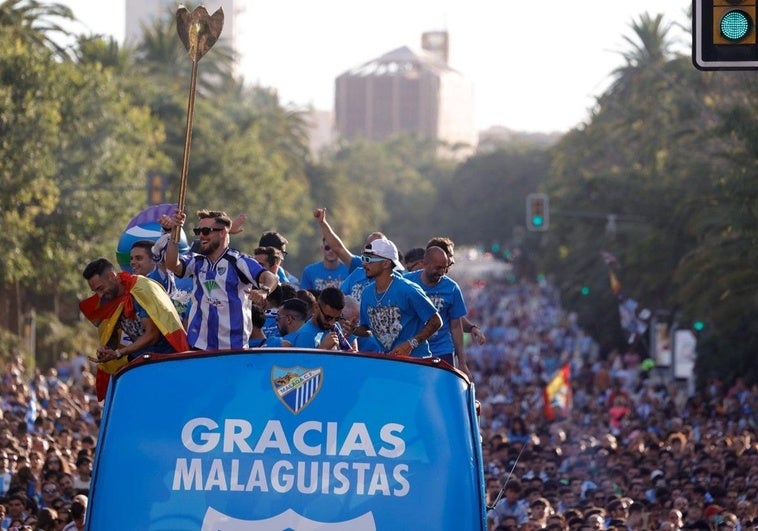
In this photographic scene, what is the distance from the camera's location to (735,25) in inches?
466

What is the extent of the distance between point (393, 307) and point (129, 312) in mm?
1627

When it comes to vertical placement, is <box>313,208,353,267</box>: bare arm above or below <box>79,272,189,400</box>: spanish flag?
above

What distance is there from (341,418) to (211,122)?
57.5 m

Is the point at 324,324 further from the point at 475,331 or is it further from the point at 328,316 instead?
the point at 475,331

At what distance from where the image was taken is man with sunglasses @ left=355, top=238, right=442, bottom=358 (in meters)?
10.9

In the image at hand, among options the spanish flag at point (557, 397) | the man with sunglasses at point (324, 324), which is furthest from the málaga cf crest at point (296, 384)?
the spanish flag at point (557, 397)

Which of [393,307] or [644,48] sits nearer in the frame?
→ [393,307]

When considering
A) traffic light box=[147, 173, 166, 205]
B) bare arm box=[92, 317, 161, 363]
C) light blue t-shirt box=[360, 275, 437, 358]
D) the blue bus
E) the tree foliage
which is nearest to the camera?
the blue bus

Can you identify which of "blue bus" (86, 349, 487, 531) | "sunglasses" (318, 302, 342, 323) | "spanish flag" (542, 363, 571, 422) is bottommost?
"spanish flag" (542, 363, 571, 422)

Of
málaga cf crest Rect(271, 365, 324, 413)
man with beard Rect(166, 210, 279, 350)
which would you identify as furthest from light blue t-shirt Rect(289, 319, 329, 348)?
málaga cf crest Rect(271, 365, 324, 413)

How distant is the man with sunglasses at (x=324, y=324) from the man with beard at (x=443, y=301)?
4.26 ft

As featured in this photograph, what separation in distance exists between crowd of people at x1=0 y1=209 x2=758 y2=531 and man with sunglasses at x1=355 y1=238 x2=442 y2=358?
0.01 m

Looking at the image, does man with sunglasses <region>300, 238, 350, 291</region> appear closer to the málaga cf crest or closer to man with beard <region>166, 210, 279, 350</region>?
man with beard <region>166, 210, 279, 350</region>

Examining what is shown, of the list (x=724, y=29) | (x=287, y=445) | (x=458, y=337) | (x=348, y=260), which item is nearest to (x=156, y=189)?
(x=348, y=260)
